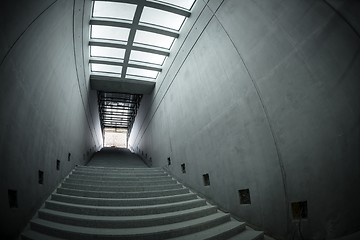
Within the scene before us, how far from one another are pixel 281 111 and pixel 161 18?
4.58m

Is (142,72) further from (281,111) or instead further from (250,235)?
(250,235)

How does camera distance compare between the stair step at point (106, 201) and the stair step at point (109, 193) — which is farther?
the stair step at point (109, 193)

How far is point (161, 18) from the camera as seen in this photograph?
5.73m

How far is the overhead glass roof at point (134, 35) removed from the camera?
212 inches

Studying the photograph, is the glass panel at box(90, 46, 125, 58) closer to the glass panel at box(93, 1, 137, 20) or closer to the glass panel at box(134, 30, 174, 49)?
the glass panel at box(134, 30, 174, 49)

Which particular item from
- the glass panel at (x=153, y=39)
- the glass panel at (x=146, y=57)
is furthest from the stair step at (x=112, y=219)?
the glass panel at (x=146, y=57)

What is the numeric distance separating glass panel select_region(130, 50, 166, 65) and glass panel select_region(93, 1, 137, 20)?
1.66 meters

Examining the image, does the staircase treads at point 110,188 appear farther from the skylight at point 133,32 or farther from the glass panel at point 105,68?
the glass panel at point 105,68

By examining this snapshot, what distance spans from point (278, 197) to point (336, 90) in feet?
6.20

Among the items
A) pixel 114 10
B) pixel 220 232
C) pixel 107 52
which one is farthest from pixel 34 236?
pixel 107 52

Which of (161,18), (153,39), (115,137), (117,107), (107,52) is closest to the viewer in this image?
(161,18)

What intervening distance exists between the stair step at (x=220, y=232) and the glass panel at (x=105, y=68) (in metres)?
7.30

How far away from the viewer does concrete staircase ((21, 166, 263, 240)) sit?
3.04m

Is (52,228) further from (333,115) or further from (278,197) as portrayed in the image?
(333,115)
